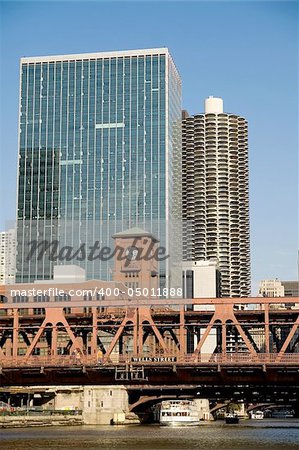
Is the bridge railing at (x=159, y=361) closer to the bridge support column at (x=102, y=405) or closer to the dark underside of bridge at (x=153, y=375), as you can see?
the dark underside of bridge at (x=153, y=375)

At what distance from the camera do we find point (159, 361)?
6938cm

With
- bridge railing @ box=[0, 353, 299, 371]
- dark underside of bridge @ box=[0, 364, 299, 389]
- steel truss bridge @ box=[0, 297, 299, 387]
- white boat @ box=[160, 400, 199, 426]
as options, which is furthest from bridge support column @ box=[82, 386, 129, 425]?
bridge railing @ box=[0, 353, 299, 371]

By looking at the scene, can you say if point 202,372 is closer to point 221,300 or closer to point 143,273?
point 221,300

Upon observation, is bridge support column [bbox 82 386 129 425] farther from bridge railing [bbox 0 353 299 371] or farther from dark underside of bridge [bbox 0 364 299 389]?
bridge railing [bbox 0 353 299 371]

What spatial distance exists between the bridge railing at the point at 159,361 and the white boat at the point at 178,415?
10210 centimetres

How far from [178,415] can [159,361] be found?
112 metres

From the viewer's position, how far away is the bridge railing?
221 feet

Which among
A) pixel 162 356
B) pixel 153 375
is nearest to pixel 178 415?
pixel 153 375

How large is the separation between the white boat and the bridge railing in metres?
102

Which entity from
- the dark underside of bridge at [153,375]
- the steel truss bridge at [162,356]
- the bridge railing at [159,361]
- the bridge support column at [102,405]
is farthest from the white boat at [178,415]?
the bridge railing at [159,361]

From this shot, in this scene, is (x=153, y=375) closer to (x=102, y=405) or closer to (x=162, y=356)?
(x=162, y=356)

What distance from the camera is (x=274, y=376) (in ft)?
229

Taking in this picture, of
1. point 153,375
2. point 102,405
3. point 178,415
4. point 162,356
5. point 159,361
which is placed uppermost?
point 162,356

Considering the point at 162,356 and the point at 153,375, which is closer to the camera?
the point at 162,356
